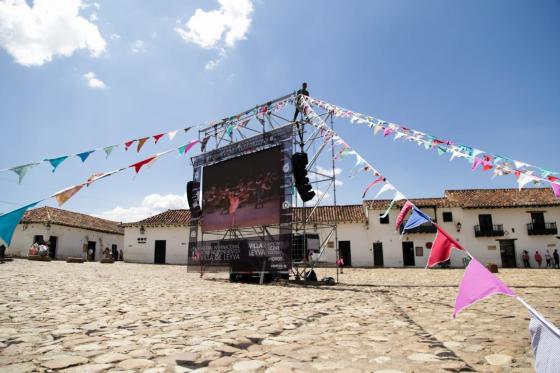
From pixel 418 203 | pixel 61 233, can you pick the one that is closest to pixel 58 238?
pixel 61 233

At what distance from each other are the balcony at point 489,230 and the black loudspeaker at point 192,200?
81.3 ft

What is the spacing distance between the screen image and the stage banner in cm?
66

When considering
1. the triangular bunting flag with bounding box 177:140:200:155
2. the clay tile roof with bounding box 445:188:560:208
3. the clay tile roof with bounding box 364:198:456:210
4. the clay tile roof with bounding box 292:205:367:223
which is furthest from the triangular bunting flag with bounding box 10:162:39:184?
the clay tile roof with bounding box 445:188:560:208

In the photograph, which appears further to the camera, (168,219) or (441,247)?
(168,219)

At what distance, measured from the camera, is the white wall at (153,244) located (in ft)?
103

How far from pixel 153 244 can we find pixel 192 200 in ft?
62.3

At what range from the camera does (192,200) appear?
15531 mm

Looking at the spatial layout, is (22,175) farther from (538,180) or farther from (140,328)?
(538,180)

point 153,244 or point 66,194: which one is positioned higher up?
point 66,194

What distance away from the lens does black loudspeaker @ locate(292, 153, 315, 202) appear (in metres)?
11.7

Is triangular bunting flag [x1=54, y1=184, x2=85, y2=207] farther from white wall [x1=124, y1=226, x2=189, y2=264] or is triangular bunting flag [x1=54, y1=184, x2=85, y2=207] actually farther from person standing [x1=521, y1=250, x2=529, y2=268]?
person standing [x1=521, y1=250, x2=529, y2=268]

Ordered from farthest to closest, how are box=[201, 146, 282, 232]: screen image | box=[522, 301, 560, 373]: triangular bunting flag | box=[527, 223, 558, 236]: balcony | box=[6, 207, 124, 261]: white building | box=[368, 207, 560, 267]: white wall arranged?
1. box=[6, 207, 124, 261]: white building
2. box=[368, 207, 560, 267]: white wall
3. box=[527, 223, 558, 236]: balcony
4. box=[201, 146, 282, 232]: screen image
5. box=[522, 301, 560, 373]: triangular bunting flag

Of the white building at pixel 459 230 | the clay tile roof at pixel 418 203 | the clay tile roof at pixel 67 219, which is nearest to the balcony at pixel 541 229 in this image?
the white building at pixel 459 230

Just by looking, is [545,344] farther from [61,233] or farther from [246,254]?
[61,233]
